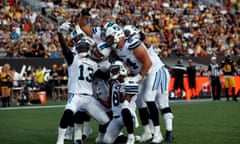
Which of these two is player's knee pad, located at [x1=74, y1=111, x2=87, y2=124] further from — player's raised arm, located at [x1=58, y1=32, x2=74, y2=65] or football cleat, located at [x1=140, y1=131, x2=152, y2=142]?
football cleat, located at [x1=140, y1=131, x2=152, y2=142]

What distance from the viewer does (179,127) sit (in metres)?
12.4

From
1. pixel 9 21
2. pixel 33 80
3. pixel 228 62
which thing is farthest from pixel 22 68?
pixel 228 62

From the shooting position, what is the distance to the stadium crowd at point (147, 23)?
24625 millimetres

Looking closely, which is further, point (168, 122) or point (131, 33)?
point (168, 122)

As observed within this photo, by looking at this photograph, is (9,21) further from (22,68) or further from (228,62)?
(228,62)

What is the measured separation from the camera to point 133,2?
1204 inches

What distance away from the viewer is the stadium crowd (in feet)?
80.8

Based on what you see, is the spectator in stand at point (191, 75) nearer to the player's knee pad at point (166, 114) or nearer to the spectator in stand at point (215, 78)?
the spectator in stand at point (215, 78)

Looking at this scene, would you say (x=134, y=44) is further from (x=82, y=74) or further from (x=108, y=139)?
(x=108, y=139)

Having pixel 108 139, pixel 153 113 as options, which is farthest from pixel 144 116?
pixel 108 139

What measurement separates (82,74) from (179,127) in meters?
3.51

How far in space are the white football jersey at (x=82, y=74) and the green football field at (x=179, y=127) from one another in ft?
A: 3.62

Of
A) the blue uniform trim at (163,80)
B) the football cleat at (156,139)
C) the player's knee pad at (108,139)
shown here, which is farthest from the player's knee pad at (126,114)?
the blue uniform trim at (163,80)

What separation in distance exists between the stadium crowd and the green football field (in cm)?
753
